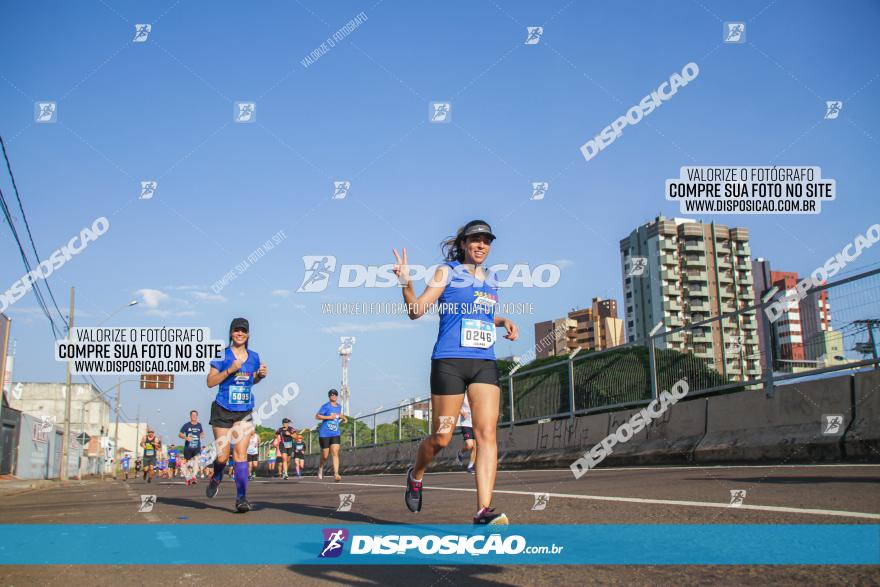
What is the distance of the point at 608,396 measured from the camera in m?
15.0

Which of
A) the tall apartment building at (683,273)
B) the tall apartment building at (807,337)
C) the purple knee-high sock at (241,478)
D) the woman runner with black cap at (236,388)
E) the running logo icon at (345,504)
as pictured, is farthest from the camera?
the tall apartment building at (683,273)

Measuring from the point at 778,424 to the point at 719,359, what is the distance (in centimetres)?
225

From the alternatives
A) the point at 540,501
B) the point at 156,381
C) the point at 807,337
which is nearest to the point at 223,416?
the point at 540,501

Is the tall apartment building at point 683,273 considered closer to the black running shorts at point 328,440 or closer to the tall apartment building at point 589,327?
the tall apartment building at point 589,327

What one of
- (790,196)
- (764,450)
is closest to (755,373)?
(764,450)

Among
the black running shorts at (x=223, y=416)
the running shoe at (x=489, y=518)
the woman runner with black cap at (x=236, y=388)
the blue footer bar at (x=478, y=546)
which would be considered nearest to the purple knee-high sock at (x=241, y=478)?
the woman runner with black cap at (x=236, y=388)

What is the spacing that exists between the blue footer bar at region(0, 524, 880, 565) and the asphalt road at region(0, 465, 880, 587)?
0.18 meters

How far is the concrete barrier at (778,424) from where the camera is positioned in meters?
9.38

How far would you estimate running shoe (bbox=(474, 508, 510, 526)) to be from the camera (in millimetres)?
4473

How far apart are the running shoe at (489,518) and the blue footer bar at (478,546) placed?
58 mm

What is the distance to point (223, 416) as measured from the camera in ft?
26.8

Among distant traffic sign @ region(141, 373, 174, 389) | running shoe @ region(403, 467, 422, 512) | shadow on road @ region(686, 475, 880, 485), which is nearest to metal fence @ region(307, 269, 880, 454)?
shadow on road @ region(686, 475, 880, 485)

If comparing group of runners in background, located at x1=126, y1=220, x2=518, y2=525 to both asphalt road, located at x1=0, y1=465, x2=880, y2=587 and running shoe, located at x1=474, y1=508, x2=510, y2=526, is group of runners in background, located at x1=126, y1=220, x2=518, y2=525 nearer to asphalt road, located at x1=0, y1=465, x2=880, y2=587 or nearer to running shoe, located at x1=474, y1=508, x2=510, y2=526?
running shoe, located at x1=474, y1=508, x2=510, y2=526

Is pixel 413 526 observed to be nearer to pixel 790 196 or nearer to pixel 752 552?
pixel 752 552
